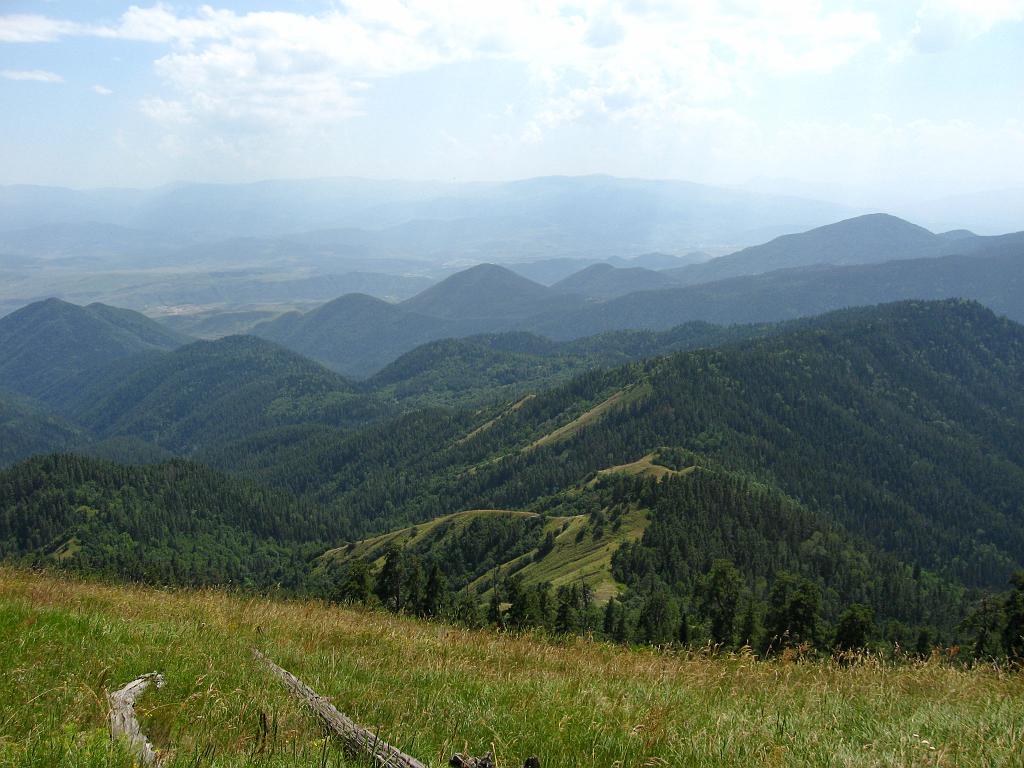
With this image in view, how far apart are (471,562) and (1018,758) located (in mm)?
109683

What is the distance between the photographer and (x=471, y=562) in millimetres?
110688

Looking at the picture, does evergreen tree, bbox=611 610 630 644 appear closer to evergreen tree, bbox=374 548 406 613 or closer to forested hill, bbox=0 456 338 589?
evergreen tree, bbox=374 548 406 613

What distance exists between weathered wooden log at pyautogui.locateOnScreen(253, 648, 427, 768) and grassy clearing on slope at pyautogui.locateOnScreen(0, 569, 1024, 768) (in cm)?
15

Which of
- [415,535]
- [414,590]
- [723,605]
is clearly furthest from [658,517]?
[414,590]

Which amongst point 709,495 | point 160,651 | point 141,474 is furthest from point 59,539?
point 160,651

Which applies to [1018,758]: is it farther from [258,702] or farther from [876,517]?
[876,517]

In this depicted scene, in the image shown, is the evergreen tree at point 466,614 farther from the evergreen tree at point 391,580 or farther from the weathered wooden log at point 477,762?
the weathered wooden log at point 477,762

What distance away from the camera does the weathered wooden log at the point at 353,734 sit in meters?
5.03

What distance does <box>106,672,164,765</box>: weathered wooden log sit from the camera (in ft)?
15.5

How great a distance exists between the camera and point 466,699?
734cm

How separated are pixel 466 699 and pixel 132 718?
3.45 meters

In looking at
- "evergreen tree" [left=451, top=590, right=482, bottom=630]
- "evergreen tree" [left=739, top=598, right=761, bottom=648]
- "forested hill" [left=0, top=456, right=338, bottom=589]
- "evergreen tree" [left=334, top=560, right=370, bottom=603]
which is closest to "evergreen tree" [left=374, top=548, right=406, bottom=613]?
"evergreen tree" [left=334, top=560, right=370, bottom=603]

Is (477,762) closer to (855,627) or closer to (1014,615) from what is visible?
(1014,615)

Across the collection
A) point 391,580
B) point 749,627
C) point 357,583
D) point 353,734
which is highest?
point 353,734
